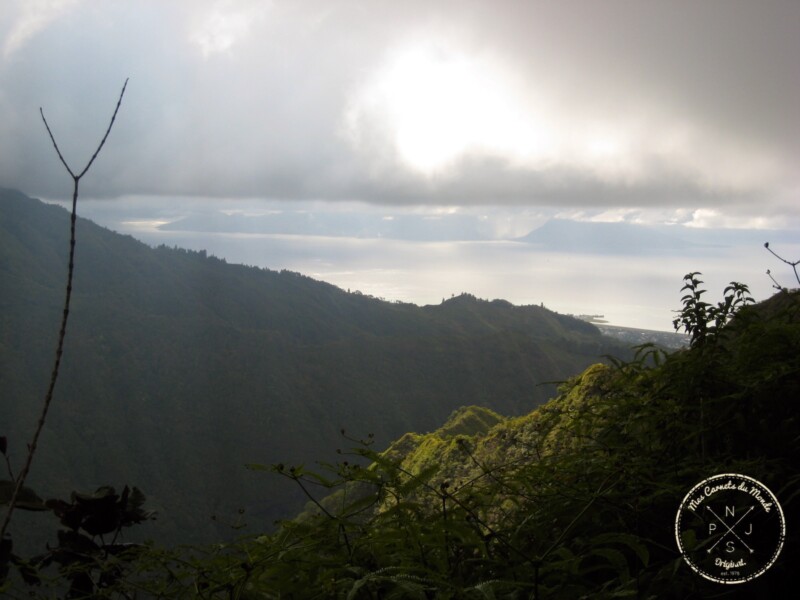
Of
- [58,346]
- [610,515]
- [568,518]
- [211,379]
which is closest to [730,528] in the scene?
[610,515]

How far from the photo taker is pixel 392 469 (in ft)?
5.72

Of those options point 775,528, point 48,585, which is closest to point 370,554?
point 48,585

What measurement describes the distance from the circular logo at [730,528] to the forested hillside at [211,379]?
61.6 meters

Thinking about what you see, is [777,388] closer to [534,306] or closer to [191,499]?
[191,499]

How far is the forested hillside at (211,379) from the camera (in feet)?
289

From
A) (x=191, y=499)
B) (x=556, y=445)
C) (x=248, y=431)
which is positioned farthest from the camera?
(x=248, y=431)

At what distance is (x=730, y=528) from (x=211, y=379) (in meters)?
116

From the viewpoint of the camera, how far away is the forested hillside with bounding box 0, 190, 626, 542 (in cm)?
8806

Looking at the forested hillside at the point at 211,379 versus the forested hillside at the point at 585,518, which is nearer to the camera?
the forested hillside at the point at 585,518

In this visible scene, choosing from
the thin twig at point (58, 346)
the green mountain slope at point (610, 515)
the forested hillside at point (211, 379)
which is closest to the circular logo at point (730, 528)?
the green mountain slope at point (610, 515)

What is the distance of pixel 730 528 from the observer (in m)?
1.91

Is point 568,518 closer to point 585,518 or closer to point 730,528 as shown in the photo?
point 585,518

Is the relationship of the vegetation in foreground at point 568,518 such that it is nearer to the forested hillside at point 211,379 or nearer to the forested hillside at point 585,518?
the forested hillside at point 585,518

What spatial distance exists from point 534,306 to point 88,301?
111669 mm
